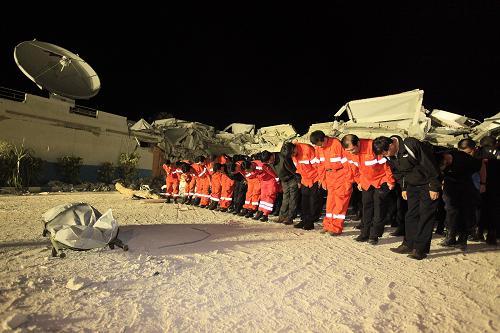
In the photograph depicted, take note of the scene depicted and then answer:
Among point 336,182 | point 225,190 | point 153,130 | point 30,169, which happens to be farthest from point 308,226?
point 153,130

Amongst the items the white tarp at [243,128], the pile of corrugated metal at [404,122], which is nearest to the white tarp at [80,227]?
the pile of corrugated metal at [404,122]

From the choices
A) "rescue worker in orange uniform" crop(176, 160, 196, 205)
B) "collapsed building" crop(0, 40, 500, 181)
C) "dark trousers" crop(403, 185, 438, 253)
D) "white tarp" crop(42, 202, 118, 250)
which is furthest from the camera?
"collapsed building" crop(0, 40, 500, 181)

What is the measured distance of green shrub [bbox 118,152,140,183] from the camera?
19062 mm

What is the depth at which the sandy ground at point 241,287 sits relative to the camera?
2379 mm

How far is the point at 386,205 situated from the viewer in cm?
537

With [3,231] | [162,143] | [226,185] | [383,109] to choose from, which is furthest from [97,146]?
[383,109]

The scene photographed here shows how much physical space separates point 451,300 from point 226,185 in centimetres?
695

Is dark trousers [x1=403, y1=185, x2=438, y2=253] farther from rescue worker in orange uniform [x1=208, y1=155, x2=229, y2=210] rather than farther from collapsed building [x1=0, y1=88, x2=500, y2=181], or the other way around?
rescue worker in orange uniform [x1=208, y1=155, x2=229, y2=210]

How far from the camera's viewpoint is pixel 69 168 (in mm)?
16031

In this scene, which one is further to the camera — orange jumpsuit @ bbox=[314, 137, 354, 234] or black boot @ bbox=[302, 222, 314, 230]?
black boot @ bbox=[302, 222, 314, 230]

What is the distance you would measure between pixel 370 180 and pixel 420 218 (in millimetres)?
1184

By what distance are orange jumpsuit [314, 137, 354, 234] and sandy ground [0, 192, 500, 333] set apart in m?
0.91

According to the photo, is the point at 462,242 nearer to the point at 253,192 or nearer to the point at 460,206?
the point at 460,206

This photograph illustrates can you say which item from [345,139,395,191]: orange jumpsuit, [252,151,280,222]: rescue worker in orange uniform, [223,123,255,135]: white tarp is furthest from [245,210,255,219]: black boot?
[223,123,255,135]: white tarp
